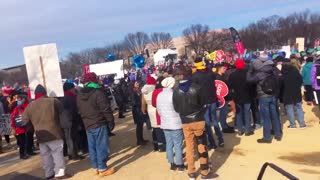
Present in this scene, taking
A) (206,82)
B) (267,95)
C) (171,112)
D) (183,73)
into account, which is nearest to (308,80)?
(267,95)

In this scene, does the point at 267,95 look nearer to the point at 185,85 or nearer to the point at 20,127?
the point at 185,85

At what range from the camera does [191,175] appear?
25.7 ft

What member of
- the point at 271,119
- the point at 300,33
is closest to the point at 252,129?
the point at 271,119

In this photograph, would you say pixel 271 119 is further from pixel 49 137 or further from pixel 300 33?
pixel 300 33

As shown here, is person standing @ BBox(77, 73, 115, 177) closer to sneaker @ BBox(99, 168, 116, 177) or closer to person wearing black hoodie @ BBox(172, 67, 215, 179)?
sneaker @ BBox(99, 168, 116, 177)

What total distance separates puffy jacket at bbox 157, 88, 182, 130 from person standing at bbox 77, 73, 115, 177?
0.97 m

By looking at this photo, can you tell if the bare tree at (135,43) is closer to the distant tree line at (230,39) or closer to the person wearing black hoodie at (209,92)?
the distant tree line at (230,39)

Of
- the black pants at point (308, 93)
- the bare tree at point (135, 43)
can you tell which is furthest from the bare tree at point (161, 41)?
the black pants at point (308, 93)

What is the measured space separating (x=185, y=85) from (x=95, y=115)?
1862mm

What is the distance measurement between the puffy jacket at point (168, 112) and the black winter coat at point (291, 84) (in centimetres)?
443

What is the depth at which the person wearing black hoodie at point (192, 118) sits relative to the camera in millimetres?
7676

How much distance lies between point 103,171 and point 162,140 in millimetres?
1867

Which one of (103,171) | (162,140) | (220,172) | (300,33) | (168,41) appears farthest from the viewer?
(168,41)

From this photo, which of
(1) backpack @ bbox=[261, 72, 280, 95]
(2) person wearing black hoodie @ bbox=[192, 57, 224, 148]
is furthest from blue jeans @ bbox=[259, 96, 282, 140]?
(2) person wearing black hoodie @ bbox=[192, 57, 224, 148]
